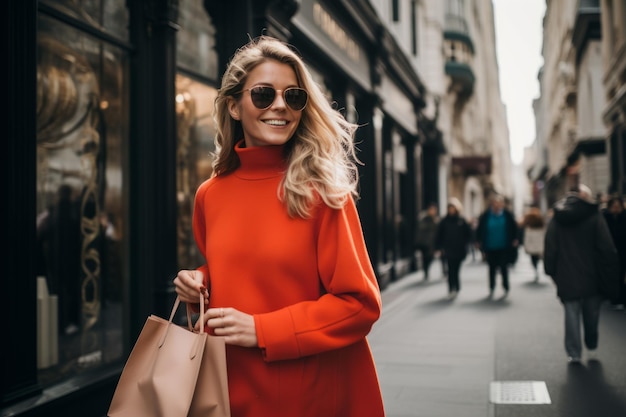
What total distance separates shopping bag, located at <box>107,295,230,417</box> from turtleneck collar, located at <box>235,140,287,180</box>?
44 cm

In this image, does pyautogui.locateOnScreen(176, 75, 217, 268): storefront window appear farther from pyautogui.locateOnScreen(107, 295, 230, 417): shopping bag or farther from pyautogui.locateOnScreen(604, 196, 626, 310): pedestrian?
pyautogui.locateOnScreen(604, 196, 626, 310): pedestrian

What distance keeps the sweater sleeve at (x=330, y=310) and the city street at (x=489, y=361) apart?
146 inches

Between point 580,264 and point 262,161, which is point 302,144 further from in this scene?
point 580,264

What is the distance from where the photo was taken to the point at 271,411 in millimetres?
1772

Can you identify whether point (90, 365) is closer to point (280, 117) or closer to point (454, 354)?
point (454, 354)

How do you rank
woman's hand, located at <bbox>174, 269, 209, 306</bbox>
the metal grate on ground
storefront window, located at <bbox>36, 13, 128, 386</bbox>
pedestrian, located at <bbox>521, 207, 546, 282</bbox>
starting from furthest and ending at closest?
1. pedestrian, located at <bbox>521, 207, 546, 282</bbox>
2. the metal grate on ground
3. storefront window, located at <bbox>36, 13, 128, 386</bbox>
4. woman's hand, located at <bbox>174, 269, 209, 306</bbox>

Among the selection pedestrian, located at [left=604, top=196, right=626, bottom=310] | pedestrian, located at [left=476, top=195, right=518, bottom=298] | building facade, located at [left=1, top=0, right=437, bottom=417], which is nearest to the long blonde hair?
building facade, located at [left=1, top=0, right=437, bottom=417]

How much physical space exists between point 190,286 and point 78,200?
159 inches

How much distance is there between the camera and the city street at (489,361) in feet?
17.8

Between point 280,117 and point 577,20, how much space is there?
1125 inches

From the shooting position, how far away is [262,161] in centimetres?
192

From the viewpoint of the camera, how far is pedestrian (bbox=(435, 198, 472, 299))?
1281cm

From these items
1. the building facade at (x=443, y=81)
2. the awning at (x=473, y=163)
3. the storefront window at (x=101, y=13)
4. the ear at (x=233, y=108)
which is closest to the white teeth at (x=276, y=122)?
the ear at (x=233, y=108)

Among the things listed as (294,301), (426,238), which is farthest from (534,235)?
(294,301)
